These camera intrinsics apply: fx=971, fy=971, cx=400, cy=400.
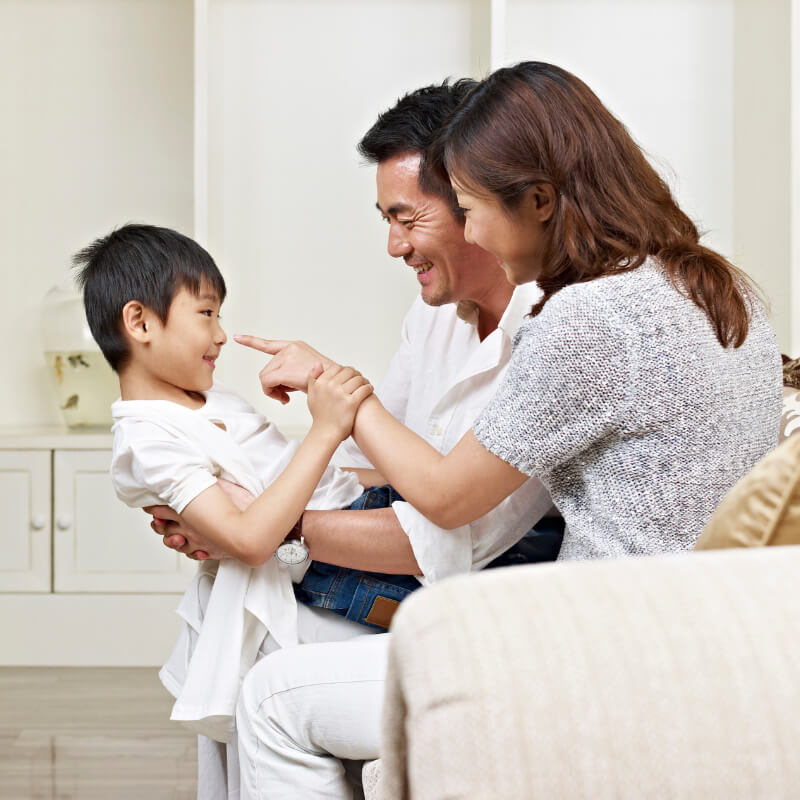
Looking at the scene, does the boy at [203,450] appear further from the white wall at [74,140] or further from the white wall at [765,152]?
the white wall at [74,140]

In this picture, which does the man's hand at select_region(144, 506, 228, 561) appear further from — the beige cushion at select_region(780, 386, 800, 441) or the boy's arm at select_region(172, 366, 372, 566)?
the beige cushion at select_region(780, 386, 800, 441)

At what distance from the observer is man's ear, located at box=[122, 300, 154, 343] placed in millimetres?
1513

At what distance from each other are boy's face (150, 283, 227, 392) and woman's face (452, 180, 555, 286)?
1.52ft

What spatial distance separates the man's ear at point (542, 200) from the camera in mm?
1222

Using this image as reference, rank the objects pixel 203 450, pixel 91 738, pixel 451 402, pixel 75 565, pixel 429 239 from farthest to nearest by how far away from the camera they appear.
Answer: pixel 75 565
pixel 91 738
pixel 429 239
pixel 451 402
pixel 203 450

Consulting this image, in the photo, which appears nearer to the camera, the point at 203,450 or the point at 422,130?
the point at 203,450

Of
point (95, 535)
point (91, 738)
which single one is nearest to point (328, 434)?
point (91, 738)

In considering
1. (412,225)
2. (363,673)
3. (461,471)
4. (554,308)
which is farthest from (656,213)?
(363,673)

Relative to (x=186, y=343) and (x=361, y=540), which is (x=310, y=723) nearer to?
(x=361, y=540)

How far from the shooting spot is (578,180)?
119 cm

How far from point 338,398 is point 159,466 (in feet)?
0.89

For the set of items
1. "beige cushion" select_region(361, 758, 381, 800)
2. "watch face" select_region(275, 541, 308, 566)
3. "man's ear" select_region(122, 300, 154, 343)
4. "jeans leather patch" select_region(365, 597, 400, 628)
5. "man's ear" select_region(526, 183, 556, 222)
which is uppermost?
"man's ear" select_region(526, 183, 556, 222)

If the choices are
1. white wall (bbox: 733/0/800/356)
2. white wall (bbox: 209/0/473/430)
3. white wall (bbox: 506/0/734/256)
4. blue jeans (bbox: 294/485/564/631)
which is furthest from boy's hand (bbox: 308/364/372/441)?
white wall (bbox: 506/0/734/256)

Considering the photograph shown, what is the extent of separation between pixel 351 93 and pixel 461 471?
7.55 feet
